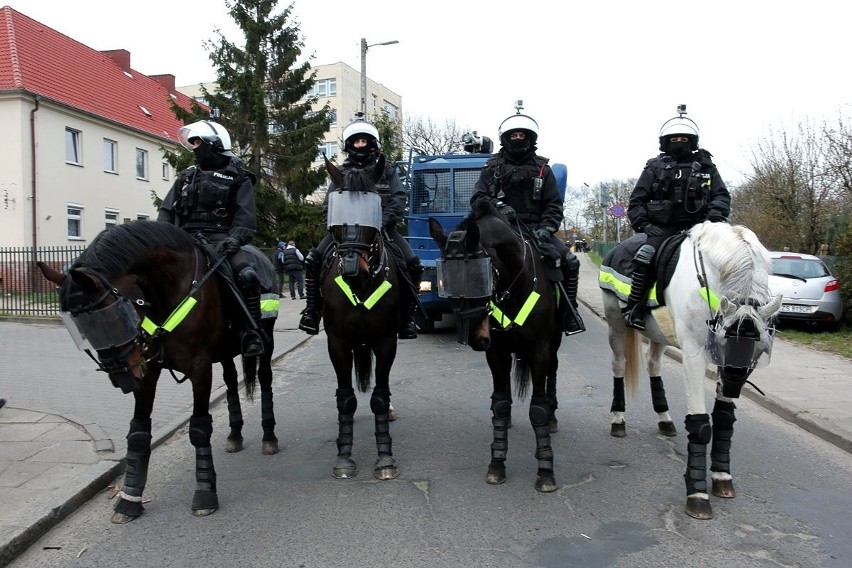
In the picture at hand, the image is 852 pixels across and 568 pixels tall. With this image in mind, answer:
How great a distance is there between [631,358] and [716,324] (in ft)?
7.10

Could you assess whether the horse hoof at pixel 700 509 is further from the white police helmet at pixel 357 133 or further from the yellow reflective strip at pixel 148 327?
the yellow reflective strip at pixel 148 327

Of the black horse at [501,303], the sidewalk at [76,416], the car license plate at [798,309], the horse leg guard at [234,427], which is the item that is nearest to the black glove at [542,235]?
the black horse at [501,303]

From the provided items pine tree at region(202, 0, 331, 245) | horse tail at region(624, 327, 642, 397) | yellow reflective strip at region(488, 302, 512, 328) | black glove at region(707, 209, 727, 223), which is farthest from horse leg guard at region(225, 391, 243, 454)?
pine tree at region(202, 0, 331, 245)

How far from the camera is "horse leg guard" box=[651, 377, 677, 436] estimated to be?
5.90 meters

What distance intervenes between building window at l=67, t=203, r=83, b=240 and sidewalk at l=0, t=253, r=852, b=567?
16.7 metres

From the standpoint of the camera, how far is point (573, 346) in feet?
38.2

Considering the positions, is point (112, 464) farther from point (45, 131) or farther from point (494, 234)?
point (45, 131)

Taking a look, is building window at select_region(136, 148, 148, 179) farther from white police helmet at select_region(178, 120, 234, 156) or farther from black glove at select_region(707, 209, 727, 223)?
black glove at select_region(707, 209, 727, 223)

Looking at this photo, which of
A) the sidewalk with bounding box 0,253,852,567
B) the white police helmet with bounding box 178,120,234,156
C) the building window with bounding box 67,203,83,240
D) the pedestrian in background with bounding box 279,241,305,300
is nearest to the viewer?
the sidewalk with bounding box 0,253,852,567

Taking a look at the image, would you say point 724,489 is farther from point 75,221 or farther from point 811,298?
point 75,221

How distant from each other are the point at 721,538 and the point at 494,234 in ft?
7.62

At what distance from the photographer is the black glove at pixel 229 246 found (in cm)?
471

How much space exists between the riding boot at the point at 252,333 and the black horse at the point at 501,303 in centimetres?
156

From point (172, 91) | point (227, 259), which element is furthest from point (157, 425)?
point (172, 91)
